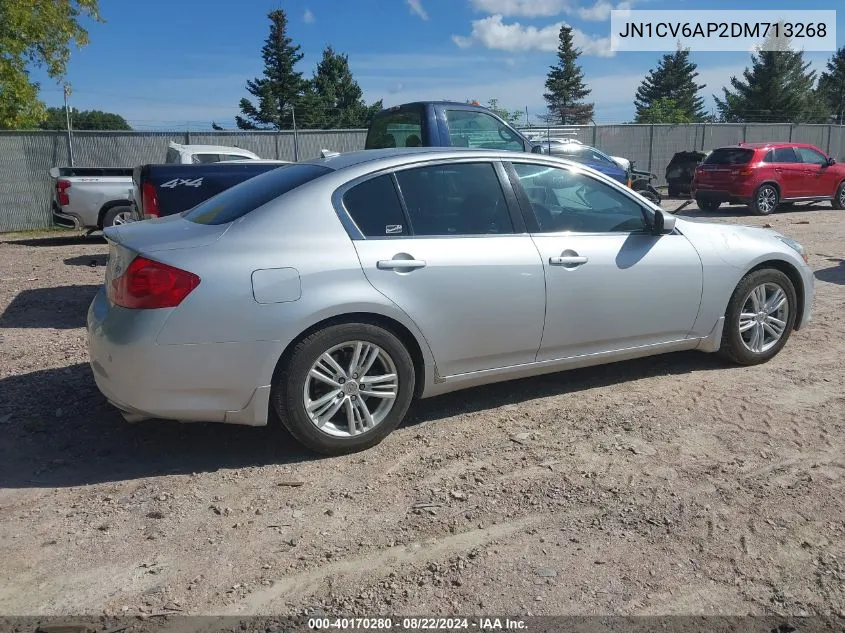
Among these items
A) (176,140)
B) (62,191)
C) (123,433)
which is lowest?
(123,433)

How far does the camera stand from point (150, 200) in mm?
6430

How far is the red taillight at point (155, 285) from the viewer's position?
11.5 feet

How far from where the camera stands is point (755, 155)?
55.7 feet

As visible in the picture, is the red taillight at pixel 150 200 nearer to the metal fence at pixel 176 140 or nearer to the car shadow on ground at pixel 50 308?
the car shadow on ground at pixel 50 308

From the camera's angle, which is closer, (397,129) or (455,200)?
(455,200)

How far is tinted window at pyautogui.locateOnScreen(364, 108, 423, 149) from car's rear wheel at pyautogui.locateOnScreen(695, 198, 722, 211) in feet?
37.7

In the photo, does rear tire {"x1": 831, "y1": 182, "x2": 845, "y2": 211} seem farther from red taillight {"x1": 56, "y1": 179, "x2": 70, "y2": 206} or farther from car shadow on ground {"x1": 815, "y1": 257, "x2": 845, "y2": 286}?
red taillight {"x1": 56, "y1": 179, "x2": 70, "y2": 206}

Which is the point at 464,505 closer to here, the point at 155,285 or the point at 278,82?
the point at 155,285

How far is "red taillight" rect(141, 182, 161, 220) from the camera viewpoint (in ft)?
21.0

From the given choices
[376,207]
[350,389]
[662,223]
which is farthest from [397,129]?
[350,389]

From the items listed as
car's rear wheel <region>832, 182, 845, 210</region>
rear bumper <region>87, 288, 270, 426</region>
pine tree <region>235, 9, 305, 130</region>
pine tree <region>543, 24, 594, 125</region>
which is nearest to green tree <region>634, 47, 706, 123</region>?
pine tree <region>543, 24, 594, 125</region>

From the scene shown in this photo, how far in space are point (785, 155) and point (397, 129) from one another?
12.9 metres

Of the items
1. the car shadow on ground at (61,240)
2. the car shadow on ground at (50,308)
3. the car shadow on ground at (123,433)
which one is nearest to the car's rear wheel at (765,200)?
the car shadow on ground at (123,433)

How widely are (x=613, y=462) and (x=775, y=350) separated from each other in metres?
2.28
